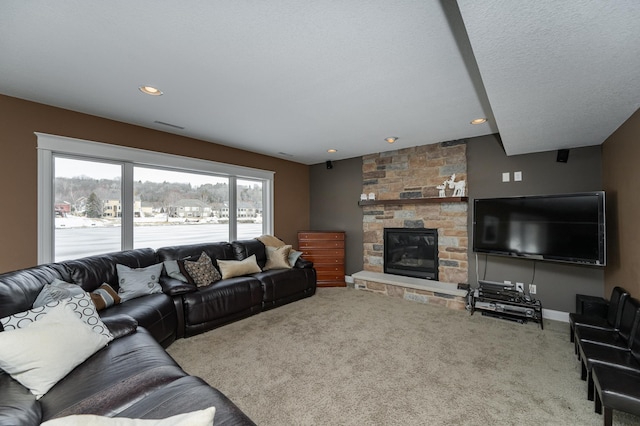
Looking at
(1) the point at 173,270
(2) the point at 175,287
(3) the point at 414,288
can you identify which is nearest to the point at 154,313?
(2) the point at 175,287

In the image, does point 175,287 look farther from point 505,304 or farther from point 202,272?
point 505,304

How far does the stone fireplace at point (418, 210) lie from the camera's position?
411cm

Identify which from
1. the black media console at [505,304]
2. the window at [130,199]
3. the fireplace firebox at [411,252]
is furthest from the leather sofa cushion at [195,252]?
the black media console at [505,304]

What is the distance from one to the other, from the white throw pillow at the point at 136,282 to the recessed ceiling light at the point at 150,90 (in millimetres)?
1854

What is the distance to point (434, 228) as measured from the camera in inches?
172

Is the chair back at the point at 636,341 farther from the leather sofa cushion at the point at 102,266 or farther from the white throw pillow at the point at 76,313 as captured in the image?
the leather sofa cushion at the point at 102,266

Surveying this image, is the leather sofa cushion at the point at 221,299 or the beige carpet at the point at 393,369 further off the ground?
the leather sofa cushion at the point at 221,299

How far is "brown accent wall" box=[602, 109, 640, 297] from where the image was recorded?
232 centimetres

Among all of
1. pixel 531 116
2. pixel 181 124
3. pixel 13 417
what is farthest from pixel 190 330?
pixel 531 116

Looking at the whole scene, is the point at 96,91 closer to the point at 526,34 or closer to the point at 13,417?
the point at 13,417

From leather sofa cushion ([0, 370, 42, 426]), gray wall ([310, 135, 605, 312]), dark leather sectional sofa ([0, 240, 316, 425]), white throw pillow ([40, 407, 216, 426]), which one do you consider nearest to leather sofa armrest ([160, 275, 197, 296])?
dark leather sectional sofa ([0, 240, 316, 425])

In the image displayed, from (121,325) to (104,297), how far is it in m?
0.71

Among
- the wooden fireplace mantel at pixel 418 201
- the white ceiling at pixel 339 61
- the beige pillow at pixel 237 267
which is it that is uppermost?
the white ceiling at pixel 339 61

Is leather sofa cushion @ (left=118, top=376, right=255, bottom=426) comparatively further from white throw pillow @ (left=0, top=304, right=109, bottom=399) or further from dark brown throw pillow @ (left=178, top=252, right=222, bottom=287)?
dark brown throw pillow @ (left=178, top=252, right=222, bottom=287)
